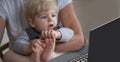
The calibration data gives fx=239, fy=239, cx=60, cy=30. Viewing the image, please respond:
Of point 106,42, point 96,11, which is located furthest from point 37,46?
point 96,11

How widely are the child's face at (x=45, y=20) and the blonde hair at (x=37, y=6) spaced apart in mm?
17

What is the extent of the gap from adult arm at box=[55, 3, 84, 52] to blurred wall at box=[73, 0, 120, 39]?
40.2 inches

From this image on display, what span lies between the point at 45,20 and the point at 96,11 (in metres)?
1.28

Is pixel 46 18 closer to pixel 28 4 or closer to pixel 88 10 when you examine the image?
pixel 28 4

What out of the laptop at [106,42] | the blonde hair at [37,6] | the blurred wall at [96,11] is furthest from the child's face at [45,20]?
the blurred wall at [96,11]

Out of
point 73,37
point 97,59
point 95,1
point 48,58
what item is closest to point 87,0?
point 95,1

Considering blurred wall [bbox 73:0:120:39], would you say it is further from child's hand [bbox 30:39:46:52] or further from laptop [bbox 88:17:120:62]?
laptop [bbox 88:17:120:62]

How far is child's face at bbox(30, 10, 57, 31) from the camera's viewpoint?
102 centimetres

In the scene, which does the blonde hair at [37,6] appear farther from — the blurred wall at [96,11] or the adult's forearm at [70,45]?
the blurred wall at [96,11]

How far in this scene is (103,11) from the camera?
2191mm

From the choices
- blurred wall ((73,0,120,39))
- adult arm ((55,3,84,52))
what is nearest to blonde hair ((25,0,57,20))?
adult arm ((55,3,84,52))

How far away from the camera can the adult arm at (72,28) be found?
3.40 feet

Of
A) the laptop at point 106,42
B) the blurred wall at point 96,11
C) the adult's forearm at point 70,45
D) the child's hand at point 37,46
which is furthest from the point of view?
the blurred wall at point 96,11

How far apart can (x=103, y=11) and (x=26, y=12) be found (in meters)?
1.24
